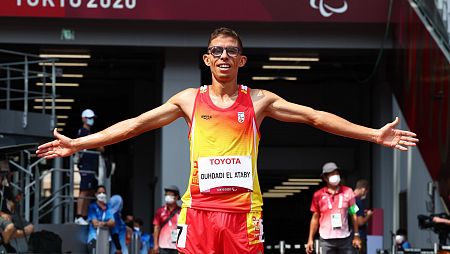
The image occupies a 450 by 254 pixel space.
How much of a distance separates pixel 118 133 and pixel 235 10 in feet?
55.4

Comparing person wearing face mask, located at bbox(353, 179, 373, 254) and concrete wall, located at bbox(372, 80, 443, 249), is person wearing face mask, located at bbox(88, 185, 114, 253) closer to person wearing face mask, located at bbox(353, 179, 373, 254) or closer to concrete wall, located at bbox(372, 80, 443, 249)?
person wearing face mask, located at bbox(353, 179, 373, 254)

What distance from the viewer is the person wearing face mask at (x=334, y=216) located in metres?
18.2

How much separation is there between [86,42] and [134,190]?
1342cm

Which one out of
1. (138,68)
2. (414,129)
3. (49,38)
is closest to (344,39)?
(414,129)

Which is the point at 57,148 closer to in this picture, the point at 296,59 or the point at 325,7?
the point at 325,7

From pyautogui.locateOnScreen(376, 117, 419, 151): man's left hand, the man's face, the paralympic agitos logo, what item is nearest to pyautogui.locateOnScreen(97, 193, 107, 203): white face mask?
the paralympic agitos logo

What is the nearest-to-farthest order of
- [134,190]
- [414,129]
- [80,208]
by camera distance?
[80,208] < [414,129] < [134,190]

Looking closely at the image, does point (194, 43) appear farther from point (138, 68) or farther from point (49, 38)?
point (138, 68)

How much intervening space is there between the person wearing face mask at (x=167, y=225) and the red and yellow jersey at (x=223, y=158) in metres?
12.1

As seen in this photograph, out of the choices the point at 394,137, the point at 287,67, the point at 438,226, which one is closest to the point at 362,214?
the point at 438,226

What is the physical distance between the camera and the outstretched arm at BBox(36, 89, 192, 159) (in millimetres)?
8602

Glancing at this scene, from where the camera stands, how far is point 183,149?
26266 mm

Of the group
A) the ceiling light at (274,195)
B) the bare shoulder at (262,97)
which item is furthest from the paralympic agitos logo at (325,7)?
the ceiling light at (274,195)

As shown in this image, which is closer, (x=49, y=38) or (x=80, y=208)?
(x=80, y=208)
